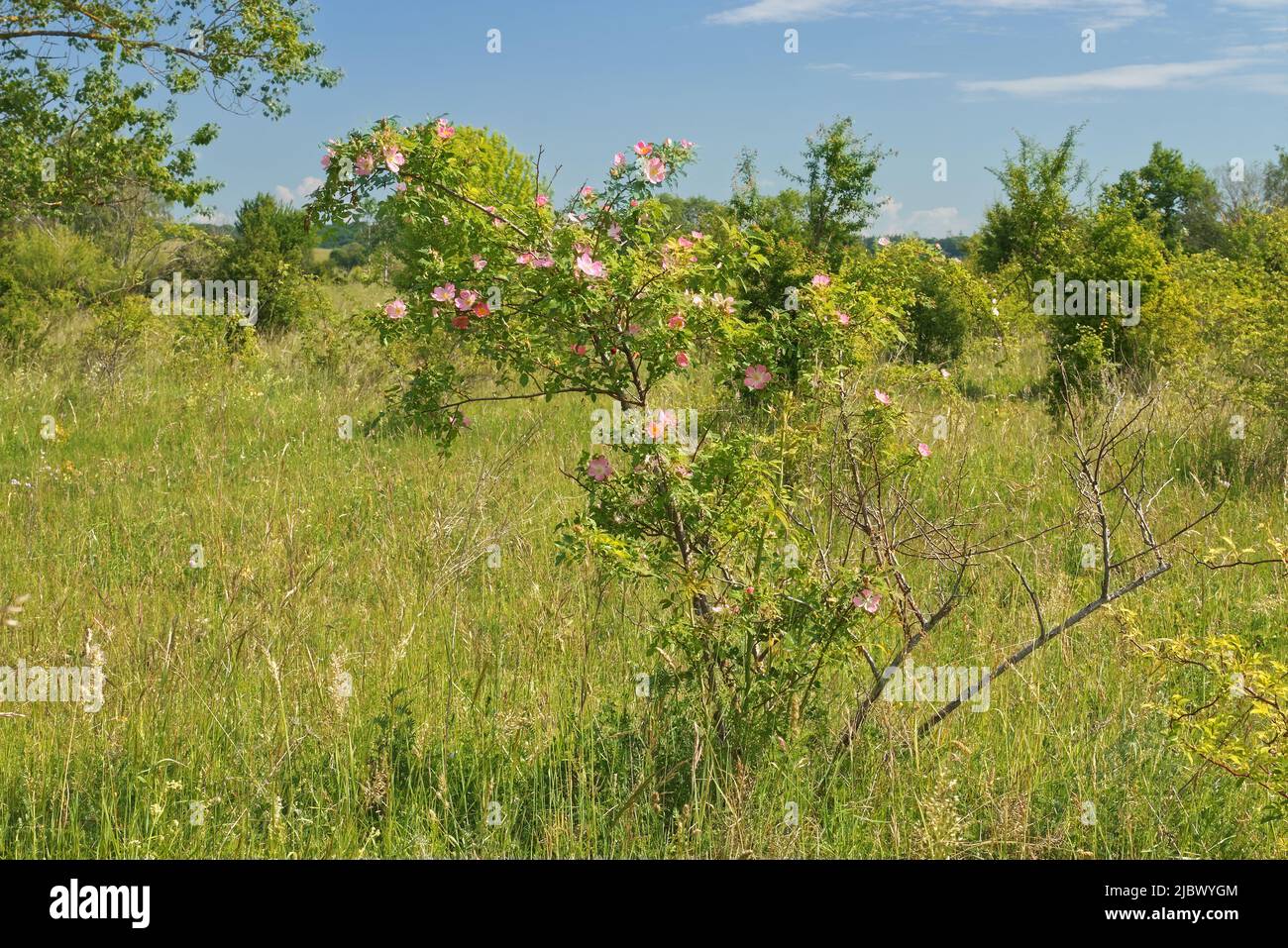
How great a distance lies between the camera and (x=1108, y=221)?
31.5ft

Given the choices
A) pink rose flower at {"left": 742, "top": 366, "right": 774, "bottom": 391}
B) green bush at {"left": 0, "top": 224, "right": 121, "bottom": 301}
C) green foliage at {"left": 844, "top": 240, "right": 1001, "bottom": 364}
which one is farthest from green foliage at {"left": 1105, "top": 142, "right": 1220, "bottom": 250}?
pink rose flower at {"left": 742, "top": 366, "right": 774, "bottom": 391}

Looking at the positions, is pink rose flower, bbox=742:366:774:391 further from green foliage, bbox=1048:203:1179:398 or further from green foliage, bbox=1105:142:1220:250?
green foliage, bbox=1105:142:1220:250

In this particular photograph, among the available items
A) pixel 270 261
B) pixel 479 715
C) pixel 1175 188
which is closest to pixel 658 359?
pixel 479 715

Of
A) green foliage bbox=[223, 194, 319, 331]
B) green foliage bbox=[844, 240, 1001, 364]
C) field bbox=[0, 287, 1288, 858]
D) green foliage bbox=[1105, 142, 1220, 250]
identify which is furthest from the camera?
green foliage bbox=[1105, 142, 1220, 250]

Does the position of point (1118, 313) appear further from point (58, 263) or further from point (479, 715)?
point (58, 263)

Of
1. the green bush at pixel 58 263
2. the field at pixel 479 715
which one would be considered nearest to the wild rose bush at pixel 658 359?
the field at pixel 479 715

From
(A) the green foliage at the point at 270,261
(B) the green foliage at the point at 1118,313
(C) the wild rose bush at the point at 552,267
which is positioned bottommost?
(C) the wild rose bush at the point at 552,267

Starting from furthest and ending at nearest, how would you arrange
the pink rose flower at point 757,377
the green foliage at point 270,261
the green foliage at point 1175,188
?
the green foliage at point 1175,188
the green foliage at point 270,261
the pink rose flower at point 757,377

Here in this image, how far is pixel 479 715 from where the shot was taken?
129 inches

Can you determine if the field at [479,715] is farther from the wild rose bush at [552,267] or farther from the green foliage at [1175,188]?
the green foliage at [1175,188]

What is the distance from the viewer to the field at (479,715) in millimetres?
2783

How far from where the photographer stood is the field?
9.13 feet

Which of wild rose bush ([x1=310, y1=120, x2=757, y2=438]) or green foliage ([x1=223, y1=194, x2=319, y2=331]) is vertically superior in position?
green foliage ([x1=223, y1=194, x2=319, y2=331])

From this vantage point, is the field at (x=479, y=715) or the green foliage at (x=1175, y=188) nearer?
the field at (x=479, y=715)
